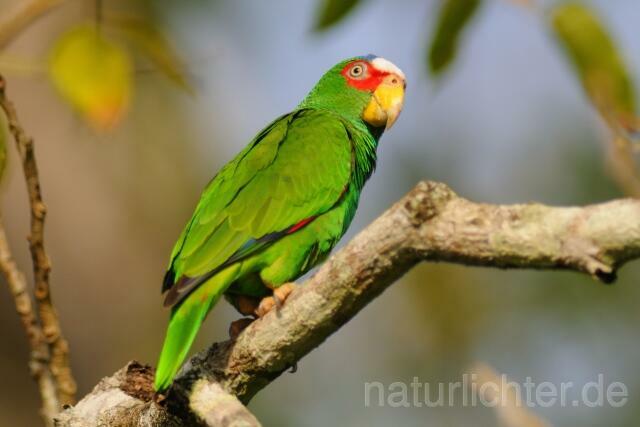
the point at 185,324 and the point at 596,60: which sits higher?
the point at 596,60

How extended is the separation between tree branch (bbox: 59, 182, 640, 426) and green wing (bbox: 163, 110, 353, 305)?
38cm

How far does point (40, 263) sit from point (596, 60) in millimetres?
1879

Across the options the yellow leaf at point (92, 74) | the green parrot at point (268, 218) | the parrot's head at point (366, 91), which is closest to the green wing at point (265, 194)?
the green parrot at point (268, 218)

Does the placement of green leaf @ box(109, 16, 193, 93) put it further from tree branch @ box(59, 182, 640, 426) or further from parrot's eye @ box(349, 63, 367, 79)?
parrot's eye @ box(349, 63, 367, 79)

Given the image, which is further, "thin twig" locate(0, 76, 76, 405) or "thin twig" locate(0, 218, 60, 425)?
"thin twig" locate(0, 218, 60, 425)

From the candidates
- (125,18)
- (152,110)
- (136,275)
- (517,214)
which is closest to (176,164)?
(152,110)

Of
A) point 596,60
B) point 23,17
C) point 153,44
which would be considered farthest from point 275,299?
point 596,60

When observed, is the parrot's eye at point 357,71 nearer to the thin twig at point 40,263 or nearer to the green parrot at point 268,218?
the green parrot at point 268,218

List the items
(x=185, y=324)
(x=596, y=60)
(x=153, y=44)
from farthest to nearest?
1. (x=185, y=324)
2. (x=153, y=44)
3. (x=596, y=60)

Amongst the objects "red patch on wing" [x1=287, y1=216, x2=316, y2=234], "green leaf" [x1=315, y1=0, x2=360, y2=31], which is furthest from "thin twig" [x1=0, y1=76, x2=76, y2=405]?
"green leaf" [x1=315, y1=0, x2=360, y2=31]

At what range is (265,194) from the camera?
11.6 feet

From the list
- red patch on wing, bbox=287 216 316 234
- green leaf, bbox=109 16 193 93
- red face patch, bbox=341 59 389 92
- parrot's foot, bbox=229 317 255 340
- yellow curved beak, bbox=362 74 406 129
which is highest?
red face patch, bbox=341 59 389 92

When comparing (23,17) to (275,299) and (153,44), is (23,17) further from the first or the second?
(275,299)

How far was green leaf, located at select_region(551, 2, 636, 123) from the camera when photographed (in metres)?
1.97
